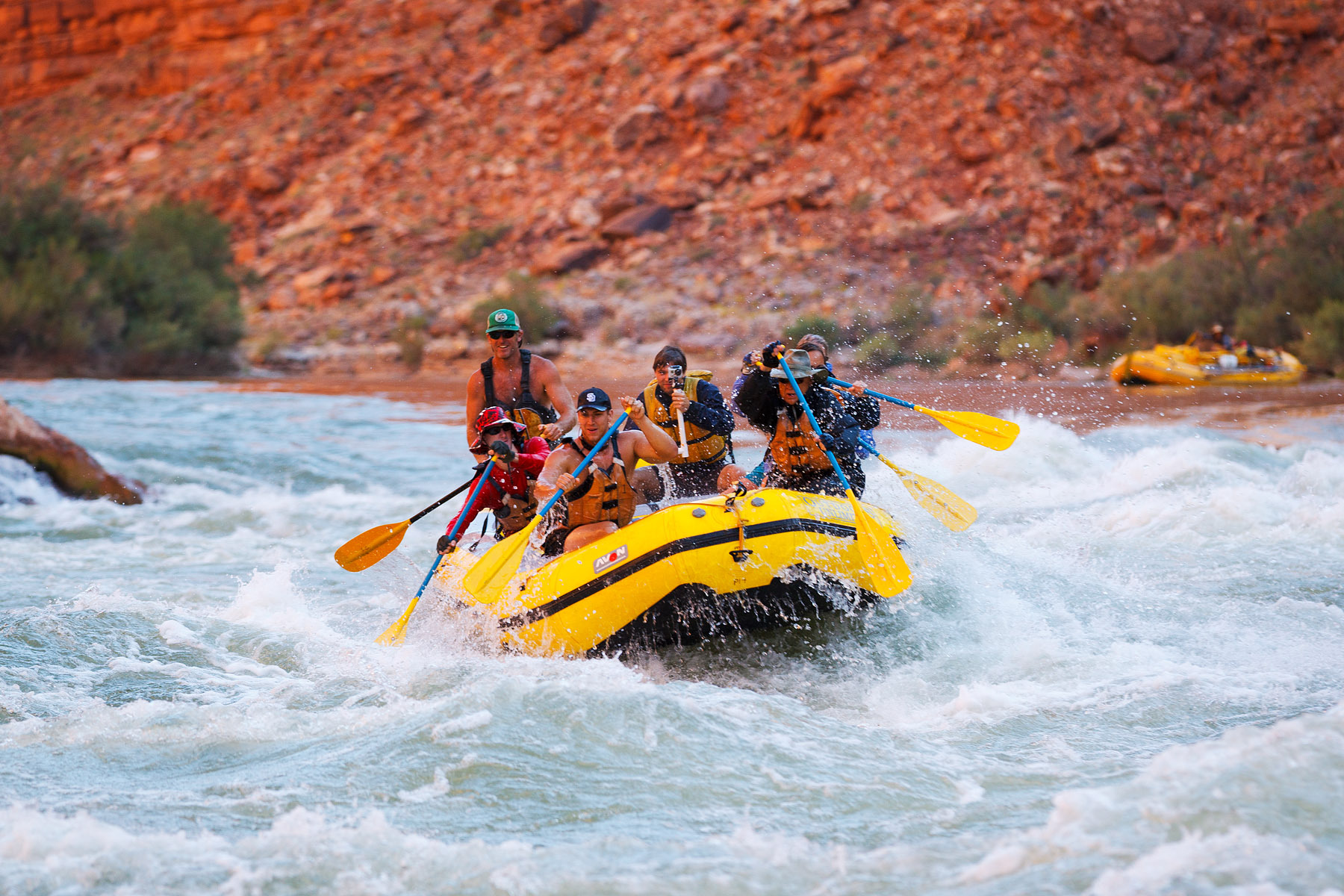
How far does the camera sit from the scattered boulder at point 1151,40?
29891 millimetres

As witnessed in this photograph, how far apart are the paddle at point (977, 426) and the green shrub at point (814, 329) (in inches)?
627

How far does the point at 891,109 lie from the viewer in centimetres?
3033

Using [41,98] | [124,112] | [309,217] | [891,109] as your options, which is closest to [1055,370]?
[891,109]

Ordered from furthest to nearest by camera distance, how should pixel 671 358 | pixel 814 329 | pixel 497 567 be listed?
pixel 814 329 < pixel 671 358 < pixel 497 567

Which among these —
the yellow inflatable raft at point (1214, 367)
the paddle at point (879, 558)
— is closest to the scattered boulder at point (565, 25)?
the yellow inflatable raft at point (1214, 367)

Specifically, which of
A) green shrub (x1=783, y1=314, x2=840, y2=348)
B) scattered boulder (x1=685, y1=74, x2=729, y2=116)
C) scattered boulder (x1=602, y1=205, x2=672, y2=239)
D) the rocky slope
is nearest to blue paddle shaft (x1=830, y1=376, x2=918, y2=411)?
green shrub (x1=783, y1=314, x2=840, y2=348)

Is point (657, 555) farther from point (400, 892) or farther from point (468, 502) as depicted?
point (400, 892)

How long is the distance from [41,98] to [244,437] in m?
37.5

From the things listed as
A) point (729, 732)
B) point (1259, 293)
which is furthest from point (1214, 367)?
point (729, 732)

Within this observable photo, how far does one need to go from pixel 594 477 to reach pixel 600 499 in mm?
112

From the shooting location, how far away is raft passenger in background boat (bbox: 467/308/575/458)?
6.78 meters

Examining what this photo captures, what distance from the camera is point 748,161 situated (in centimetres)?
3047

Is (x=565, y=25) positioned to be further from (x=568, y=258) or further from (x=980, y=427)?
(x=980, y=427)

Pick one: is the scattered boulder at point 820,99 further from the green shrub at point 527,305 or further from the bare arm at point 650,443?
the bare arm at point 650,443
